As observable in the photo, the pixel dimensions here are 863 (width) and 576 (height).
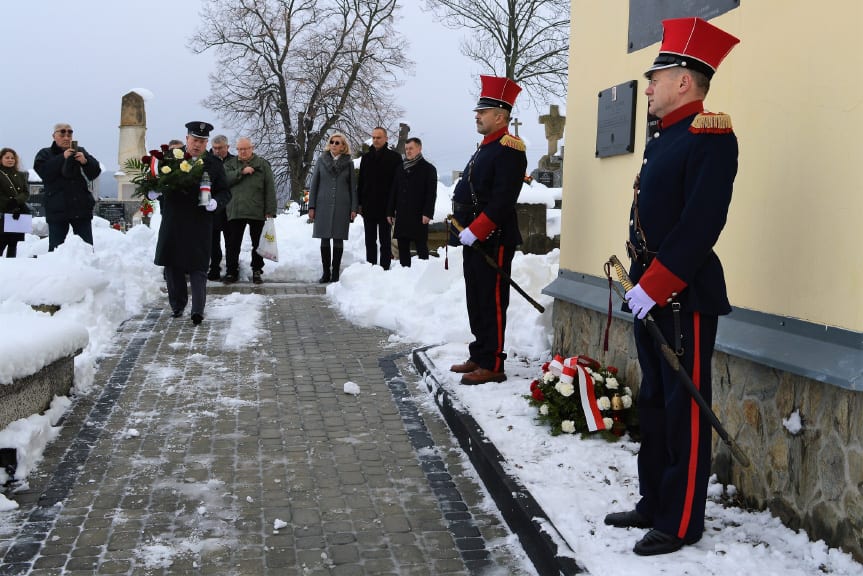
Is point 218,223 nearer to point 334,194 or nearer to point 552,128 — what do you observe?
point 334,194

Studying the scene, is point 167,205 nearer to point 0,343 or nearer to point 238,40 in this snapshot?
point 0,343

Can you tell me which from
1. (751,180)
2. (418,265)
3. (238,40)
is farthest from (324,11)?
(751,180)

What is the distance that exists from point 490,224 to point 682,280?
109 inches

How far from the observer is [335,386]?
6922 millimetres

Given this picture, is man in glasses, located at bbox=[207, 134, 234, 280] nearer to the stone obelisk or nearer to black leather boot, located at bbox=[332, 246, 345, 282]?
black leather boot, located at bbox=[332, 246, 345, 282]

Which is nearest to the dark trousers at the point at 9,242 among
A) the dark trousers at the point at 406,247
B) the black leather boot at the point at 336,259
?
the black leather boot at the point at 336,259

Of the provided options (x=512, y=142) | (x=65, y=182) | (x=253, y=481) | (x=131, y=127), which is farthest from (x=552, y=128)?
(x=253, y=481)

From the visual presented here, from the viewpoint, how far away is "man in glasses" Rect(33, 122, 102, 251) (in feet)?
34.9

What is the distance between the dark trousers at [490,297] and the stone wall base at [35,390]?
107 inches

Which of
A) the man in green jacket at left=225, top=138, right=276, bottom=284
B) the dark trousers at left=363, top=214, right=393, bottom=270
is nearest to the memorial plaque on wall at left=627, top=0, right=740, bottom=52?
the dark trousers at left=363, top=214, right=393, bottom=270

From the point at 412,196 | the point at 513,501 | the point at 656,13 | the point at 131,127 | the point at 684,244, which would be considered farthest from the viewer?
the point at 131,127

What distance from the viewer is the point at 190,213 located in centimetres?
920

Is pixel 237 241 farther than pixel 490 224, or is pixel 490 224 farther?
pixel 237 241

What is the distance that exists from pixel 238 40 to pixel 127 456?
3503 cm
